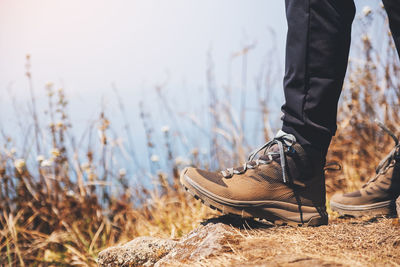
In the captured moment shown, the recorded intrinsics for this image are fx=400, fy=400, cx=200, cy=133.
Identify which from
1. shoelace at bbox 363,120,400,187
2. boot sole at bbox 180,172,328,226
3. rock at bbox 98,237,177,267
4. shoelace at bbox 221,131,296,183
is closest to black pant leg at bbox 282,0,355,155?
shoelace at bbox 221,131,296,183

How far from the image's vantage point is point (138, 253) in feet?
5.17

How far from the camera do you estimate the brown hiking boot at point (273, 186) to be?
1.39m

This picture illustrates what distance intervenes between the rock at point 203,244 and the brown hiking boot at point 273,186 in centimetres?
9

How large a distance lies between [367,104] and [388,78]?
0.93ft

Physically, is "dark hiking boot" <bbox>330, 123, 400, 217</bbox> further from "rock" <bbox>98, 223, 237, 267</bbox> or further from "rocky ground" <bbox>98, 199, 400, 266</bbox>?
"rock" <bbox>98, 223, 237, 267</bbox>

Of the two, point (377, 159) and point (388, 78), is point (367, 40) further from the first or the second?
point (377, 159)

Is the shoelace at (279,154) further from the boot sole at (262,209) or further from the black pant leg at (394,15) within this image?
the black pant leg at (394,15)

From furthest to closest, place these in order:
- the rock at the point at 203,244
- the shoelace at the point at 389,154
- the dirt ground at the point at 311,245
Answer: the shoelace at the point at 389,154 → the rock at the point at 203,244 → the dirt ground at the point at 311,245

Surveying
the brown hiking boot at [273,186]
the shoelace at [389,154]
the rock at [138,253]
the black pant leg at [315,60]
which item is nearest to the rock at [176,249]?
the rock at [138,253]

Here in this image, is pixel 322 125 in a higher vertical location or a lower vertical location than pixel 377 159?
higher

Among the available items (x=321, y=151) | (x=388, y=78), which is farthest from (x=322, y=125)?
(x=388, y=78)

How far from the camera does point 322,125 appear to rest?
142 cm

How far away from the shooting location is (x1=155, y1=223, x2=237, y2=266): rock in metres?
1.22

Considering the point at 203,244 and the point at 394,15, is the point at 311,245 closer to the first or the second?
the point at 203,244
